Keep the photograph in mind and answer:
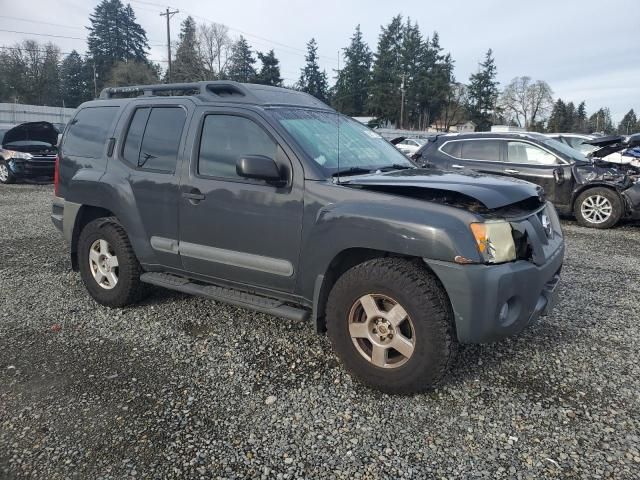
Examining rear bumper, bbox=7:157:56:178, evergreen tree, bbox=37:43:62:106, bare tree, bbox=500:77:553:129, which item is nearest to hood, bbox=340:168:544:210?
rear bumper, bbox=7:157:56:178

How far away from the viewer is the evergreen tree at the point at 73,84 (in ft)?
206

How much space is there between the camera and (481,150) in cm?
934

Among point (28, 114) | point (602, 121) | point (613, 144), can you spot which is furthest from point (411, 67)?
point (613, 144)

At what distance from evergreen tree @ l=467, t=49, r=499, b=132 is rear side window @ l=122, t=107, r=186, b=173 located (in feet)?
243

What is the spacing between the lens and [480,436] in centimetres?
267

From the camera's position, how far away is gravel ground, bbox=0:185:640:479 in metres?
2.45

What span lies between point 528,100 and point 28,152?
87.8 m

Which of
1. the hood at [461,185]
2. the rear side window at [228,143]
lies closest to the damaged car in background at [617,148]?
the hood at [461,185]

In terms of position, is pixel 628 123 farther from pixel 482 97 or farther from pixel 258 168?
pixel 258 168

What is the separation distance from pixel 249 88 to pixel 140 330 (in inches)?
86.7

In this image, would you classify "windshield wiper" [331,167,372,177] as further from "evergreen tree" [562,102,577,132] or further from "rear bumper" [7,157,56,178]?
"evergreen tree" [562,102,577,132]

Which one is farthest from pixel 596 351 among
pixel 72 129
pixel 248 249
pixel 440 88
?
pixel 440 88

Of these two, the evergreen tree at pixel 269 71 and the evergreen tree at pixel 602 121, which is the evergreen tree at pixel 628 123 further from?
the evergreen tree at pixel 269 71

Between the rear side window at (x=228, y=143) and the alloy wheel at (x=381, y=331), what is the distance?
1.29m
